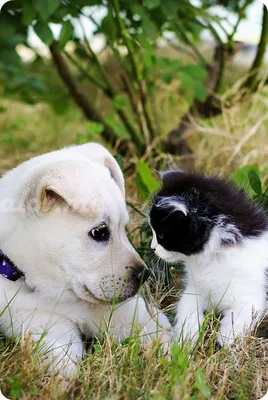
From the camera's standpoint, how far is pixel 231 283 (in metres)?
3.47

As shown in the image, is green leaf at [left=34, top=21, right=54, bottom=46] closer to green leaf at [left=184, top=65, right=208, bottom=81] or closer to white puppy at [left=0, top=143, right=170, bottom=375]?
green leaf at [left=184, top=65, right=208, bottom=81]

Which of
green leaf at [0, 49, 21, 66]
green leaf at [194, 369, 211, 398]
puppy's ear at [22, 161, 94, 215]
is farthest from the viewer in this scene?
green leaf at [0, 49, 21, 66]

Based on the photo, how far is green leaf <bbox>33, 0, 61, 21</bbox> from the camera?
473cm

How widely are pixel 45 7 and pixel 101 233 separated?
7.04 feet

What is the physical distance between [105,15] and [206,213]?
2754 millimetres

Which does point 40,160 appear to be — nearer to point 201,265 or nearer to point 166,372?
point 201,265

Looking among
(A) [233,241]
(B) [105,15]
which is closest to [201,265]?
(A) [233,241]

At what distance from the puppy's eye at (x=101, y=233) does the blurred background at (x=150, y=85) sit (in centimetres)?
115

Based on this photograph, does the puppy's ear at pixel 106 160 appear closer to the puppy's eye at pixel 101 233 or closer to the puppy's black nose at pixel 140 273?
the puppy's eye at pixel 101 233

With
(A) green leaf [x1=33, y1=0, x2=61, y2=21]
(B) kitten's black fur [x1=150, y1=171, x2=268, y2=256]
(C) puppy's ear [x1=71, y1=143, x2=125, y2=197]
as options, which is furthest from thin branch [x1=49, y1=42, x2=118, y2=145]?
(B) kitten's black fur [x1=150, y1=171, x2=268, y2=256]

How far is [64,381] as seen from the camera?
3.02 m

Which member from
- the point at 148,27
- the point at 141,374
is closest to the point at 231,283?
the point at 141,374

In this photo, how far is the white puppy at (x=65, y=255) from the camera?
131 inches

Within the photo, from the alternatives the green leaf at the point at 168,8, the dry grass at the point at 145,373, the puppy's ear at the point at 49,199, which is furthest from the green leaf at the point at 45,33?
the dry grass at the point at 145,373
